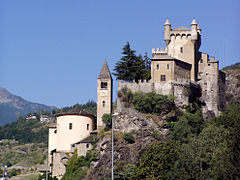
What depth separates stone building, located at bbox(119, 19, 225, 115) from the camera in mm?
89125

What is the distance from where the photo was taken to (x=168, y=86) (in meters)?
88.6

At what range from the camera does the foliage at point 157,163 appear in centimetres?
6769

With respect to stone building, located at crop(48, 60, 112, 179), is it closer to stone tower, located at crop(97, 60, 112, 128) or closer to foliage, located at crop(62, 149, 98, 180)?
stone tower, located at crop(97, 60, 112, 128)

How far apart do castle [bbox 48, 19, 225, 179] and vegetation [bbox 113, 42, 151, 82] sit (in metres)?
2.34

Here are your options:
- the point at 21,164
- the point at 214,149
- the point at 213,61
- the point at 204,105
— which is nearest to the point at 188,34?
the point at 213,61

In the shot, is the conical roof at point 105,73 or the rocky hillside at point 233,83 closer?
the conical roof at point 105,73

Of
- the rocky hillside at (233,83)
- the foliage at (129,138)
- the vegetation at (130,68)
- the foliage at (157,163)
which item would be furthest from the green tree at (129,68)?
the rocky hillside at (233,83)

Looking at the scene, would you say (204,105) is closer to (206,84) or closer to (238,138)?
(206,84)

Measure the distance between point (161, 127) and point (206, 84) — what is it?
13.6m

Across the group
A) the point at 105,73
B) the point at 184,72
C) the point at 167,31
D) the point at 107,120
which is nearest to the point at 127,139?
the point at 107,120

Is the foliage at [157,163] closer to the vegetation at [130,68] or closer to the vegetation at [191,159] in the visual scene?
the vegetation at [191,159]

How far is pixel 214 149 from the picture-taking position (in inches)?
2672

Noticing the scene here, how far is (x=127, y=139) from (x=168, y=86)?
35.7 feet

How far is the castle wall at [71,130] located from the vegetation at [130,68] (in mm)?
9263
